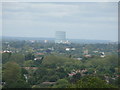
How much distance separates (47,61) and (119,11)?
3.86 metres

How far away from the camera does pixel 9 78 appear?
12.5ft

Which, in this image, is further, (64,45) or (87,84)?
(64,45)

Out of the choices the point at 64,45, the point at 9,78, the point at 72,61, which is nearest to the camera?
the point at 9,78

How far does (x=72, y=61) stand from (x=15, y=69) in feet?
9.22

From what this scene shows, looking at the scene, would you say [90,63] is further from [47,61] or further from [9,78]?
[9,78]

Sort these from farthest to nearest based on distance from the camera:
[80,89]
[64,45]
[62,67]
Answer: [64,45], [62,67], [80,89]

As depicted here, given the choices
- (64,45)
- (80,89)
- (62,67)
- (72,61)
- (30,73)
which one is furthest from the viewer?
(64,45)

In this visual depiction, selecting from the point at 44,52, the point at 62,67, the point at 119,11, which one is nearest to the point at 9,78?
the point at 119,11

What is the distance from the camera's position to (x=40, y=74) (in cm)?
539

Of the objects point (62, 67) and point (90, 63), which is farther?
point (90, 63)

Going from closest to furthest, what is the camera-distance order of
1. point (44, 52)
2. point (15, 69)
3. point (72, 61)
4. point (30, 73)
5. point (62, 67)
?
1. point (15, 69)
2. point (30, 73)
3. point (62, 67)
4. point (72, 61)
5. point (44, 52)

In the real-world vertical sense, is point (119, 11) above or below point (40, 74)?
above

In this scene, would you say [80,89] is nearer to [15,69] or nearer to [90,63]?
[15,69]

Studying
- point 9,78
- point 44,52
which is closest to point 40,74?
point 9,78
